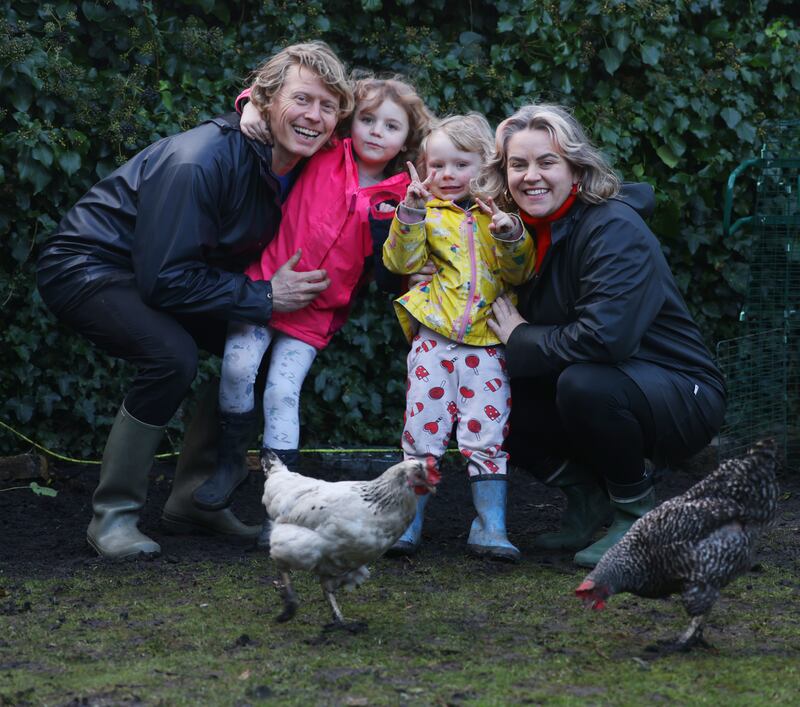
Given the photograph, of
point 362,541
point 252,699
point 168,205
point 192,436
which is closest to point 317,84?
point 168,205

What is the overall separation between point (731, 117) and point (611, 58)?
29.3 inches

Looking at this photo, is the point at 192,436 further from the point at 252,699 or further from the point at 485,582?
the point at 252,699

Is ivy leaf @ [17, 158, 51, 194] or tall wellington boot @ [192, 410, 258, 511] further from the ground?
ivy leaf @ [17, 158, 51, 194]

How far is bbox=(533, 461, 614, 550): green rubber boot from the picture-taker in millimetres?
4582

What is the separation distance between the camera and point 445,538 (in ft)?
15.7

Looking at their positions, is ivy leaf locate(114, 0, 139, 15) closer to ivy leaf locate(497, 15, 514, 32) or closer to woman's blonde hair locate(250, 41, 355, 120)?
woman's blonde hair locate(250, 41, 355, 120)

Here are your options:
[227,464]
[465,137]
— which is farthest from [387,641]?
[465,137]

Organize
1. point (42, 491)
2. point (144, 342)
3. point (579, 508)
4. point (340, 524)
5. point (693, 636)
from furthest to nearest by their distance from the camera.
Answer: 1. point (42, 491)
2. point (579, 508)
3. point (144, 342)
4. point (340, 524)
5. point (693, 636)

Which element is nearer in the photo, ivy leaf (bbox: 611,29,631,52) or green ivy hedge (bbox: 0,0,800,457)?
green ivy hedge (bbox: 0,0,800,457)

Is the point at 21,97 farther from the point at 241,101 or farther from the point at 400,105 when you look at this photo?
the point at 400,105

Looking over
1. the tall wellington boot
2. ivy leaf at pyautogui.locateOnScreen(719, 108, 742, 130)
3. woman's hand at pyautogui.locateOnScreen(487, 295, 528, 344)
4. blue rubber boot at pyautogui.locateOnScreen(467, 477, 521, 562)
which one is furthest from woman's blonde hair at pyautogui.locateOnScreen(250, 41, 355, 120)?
ivy leaf at pyautogui.locateOnScreen(719, 108, 742, 130)

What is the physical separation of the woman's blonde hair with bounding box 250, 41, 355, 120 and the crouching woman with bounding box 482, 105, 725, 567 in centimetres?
62

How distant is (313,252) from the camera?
14.7 ft

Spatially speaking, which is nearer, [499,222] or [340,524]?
[340,524]
